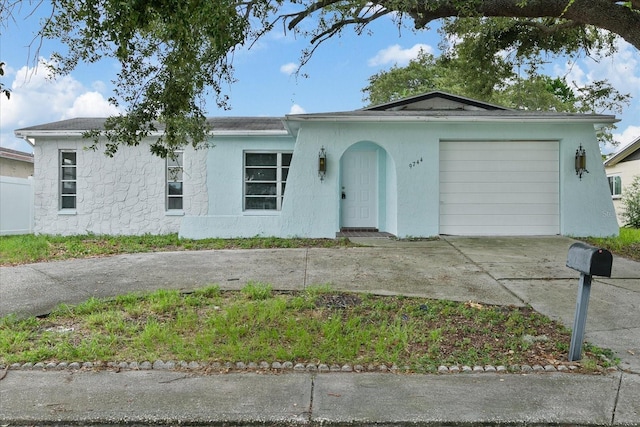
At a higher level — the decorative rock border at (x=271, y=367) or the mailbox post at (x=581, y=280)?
the mailbox post at (x=581, y=280)

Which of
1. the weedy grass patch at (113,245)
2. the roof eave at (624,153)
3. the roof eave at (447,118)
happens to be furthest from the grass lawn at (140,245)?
the roof eave at (624,153)

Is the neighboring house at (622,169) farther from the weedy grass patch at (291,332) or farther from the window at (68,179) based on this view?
the window at (68,179)

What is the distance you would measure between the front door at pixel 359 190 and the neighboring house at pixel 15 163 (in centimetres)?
1579

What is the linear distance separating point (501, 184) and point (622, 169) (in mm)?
13103

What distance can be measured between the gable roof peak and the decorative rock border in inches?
414

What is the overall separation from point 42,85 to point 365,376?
25.1ft

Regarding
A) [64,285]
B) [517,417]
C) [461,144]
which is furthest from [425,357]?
[461,144]

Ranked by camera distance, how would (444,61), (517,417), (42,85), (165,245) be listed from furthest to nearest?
(444,61)
(165,245)
(42,85)
(517,417)


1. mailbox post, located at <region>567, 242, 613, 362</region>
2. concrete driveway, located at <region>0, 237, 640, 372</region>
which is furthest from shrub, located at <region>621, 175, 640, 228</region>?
mailbox post, located at <region>567, 242, 613, 362</region>

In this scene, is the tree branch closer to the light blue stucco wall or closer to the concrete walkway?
the light blue stucco wall

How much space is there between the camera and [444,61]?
15148 millimetres

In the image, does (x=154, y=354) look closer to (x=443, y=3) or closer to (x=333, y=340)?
(x=333, y=340)

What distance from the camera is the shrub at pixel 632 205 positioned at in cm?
1647

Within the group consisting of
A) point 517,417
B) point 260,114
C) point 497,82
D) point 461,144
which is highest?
point 497,82
